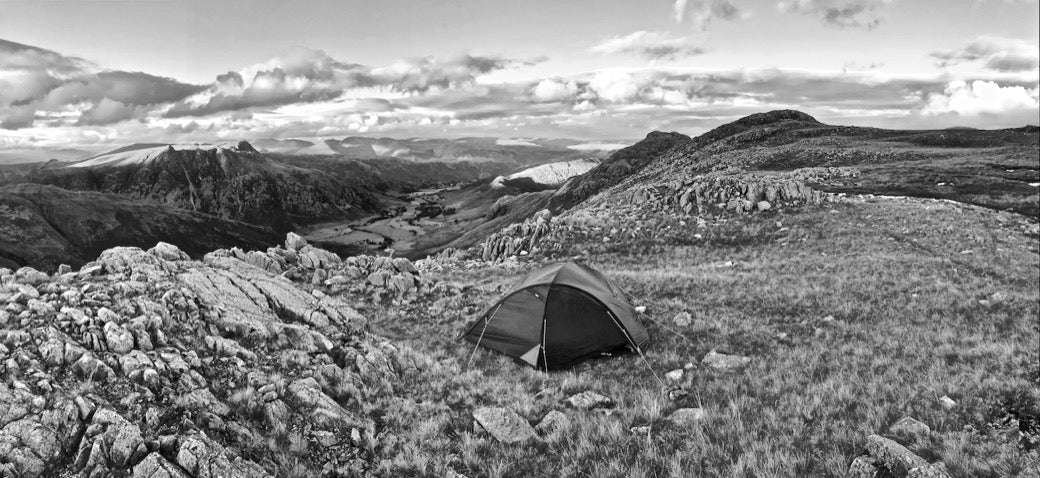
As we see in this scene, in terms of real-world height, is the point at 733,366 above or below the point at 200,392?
below

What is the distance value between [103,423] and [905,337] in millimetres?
18656

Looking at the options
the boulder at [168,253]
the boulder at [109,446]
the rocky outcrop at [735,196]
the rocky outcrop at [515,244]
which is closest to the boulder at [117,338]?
the boulder at [109,446]

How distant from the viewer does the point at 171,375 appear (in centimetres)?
917

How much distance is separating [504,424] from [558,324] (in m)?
5.05

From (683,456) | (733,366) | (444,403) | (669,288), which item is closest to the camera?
(683,456)

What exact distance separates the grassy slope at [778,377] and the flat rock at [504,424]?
25cm

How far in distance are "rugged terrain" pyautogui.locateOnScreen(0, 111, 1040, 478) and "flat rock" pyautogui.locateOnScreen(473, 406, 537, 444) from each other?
1.8 inches

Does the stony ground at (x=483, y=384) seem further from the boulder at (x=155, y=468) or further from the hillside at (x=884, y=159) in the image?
the hillside at (x=884, y=159)

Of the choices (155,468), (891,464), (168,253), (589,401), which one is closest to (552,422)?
(589,401)

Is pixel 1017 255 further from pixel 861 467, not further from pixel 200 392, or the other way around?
pixel 200 392

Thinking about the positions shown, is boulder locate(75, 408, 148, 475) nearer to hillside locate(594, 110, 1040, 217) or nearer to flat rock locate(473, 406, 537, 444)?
flat rock locate(473, 406, 537, 444)

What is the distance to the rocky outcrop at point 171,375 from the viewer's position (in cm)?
699

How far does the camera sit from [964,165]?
254 ft

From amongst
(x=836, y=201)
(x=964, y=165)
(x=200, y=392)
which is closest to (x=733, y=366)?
(x=200, y=392)
